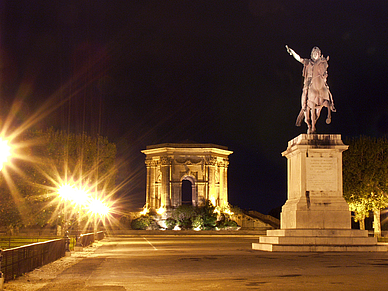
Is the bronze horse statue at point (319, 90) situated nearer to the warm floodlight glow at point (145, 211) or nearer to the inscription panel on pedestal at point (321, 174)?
the inscription panel on pedestal at point (321, 174)

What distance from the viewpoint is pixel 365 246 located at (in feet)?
77.9

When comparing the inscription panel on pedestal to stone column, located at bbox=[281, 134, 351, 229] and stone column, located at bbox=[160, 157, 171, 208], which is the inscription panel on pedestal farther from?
stone column, located at bbox=[160, 157, 171, 208]

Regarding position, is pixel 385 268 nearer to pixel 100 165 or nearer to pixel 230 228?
pixel 100 165

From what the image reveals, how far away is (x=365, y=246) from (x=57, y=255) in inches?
518

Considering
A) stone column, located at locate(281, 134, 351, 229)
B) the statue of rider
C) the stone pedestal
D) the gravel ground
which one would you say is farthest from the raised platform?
the gravel ground

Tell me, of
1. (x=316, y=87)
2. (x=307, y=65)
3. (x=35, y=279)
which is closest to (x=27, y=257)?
(x=35, y=279)

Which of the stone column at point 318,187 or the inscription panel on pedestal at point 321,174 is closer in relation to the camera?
the stone column at point 318,187

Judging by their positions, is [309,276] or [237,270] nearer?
[309,276]

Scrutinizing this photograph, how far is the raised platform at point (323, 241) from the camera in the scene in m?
23.4

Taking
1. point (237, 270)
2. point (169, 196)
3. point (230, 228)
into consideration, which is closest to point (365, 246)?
point (237, 270)

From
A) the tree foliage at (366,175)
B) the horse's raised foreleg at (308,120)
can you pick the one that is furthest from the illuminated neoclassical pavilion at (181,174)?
the horse's raised foreleg at (308,120)

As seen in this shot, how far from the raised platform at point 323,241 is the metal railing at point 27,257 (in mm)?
9198

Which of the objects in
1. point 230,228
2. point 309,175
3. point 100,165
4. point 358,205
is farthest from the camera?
point 230,228

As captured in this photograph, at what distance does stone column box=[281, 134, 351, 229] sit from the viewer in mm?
24797
